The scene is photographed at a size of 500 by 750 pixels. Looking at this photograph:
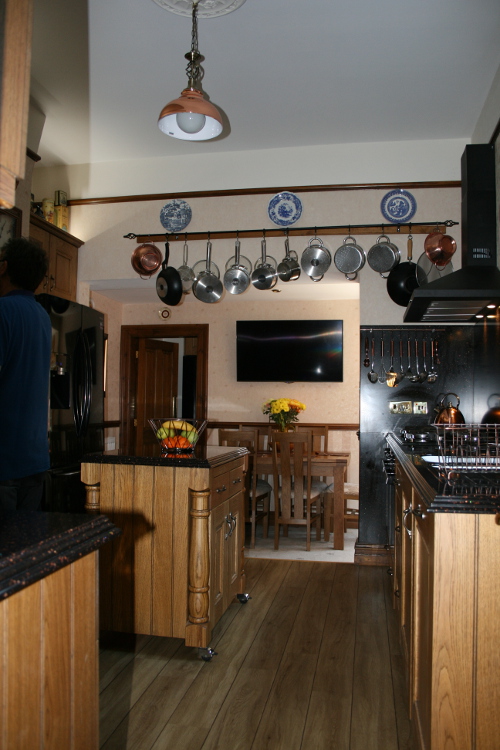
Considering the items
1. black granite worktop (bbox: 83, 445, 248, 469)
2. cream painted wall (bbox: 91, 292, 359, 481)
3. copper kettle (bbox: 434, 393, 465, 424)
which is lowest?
black granite worktop (bbox: 83, 445, 248, 469)

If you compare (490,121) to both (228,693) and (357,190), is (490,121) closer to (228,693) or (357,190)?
(357,190)

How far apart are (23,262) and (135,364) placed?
4.98 metres

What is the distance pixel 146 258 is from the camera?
4.46m

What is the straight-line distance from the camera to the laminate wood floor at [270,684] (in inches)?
78.5

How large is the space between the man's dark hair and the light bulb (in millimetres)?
1025

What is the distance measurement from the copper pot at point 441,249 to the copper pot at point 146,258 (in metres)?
1.93

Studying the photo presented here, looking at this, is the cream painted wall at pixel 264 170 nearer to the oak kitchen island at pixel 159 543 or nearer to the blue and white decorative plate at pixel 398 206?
the blue and white decorative plate at pixel 398 206

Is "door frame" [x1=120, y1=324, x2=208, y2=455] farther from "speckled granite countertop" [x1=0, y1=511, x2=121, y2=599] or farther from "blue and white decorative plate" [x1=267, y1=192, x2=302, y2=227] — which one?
"speckled granite countertop" [x1=0, y1=511, x2=121, y2=599]

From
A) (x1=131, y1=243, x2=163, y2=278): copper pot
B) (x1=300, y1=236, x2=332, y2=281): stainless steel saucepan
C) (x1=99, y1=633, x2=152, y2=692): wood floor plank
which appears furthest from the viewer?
(x1=131, y1=243, x2=163, y2=278): copper pot

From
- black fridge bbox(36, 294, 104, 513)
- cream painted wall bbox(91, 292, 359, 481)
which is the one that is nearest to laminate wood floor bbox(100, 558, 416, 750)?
black fridge bbox(36, 294, 104, 513)

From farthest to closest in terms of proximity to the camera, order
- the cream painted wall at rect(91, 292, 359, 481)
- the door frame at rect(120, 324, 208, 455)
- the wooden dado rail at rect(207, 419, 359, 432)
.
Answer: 1. the door frame at rect(120, 324, 208, 455)
2. the cream painted wall at rect(91, 292, 359, 481)
3. the wooden dado rail at rect(207, 419, 359, 432)

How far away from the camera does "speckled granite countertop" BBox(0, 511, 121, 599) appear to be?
0.93m

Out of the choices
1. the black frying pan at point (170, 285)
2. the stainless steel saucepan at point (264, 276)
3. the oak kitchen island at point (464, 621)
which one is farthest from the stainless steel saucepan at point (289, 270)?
the oak kitchen island at point (464, 621)

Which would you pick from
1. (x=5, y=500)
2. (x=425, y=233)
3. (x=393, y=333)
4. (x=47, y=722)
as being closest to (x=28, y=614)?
(x=47, y=722)
